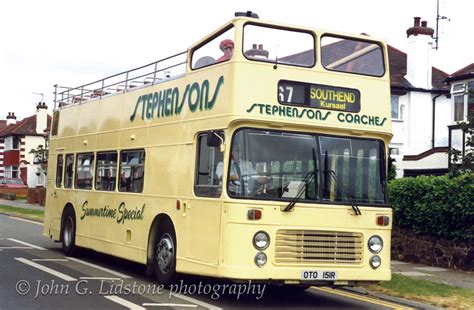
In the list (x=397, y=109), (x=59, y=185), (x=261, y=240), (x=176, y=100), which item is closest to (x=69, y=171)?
(x=59, y=185)

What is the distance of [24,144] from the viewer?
7438 cm

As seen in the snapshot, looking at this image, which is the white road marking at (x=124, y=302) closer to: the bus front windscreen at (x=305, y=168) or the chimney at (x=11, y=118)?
the bus front windscreen at (x=305, y=168)

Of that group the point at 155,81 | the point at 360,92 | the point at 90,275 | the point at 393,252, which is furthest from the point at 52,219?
the point at 360,92

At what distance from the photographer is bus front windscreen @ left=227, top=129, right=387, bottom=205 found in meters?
9.91

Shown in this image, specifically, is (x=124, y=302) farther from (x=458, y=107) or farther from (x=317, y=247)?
(x=458, y=107)

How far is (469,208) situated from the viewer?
15211mm

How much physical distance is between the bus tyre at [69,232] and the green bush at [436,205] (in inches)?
296

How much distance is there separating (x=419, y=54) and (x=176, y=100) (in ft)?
86.6

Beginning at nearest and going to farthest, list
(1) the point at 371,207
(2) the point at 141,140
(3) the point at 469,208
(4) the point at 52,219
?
(1) the point at 371,207
(2) the point at 141,140
(3) the point at 469,208
(4) the point at 52,219

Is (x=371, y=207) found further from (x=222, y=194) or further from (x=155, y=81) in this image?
(x=155, y=81)

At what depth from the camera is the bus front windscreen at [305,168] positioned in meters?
9.91

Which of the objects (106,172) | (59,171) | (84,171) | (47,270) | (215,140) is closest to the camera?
(215,140)

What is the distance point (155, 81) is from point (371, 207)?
4.76 metres

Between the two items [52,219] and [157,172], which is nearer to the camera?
[157,172]
